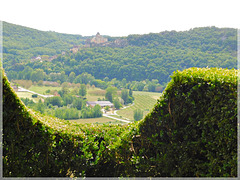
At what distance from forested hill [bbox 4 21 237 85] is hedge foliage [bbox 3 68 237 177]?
111 ft

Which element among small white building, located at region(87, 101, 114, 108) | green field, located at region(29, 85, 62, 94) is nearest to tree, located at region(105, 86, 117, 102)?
small white building, located at region(87, 101, 114, 108)

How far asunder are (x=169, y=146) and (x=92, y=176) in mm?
1196

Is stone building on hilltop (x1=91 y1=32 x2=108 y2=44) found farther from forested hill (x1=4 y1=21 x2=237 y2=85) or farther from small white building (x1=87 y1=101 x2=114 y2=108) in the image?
small white building (x1=87 y1=101 x2=114 y2=108)

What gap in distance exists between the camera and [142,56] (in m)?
45.4

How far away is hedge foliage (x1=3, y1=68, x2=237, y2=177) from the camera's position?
273 centimetres

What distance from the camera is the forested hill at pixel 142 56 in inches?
1557

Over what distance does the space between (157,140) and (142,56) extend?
43088 mm

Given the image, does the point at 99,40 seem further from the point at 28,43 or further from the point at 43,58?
the point at 28,43

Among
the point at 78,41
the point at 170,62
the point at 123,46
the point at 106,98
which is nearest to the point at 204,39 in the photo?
the point at 170,62

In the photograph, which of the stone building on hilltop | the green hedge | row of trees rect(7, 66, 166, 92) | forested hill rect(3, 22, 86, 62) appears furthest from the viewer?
the stone building on hilltop

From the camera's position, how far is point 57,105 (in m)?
33.6

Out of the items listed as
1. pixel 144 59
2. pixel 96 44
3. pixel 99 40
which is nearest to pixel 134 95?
pixel 144 59

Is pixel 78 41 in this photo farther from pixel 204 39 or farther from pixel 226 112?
pixel 226 112

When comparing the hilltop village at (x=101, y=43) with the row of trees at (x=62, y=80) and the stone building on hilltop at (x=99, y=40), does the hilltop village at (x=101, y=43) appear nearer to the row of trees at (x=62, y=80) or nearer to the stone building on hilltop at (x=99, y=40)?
the stone building on hilltop at (x=99, y=40)
